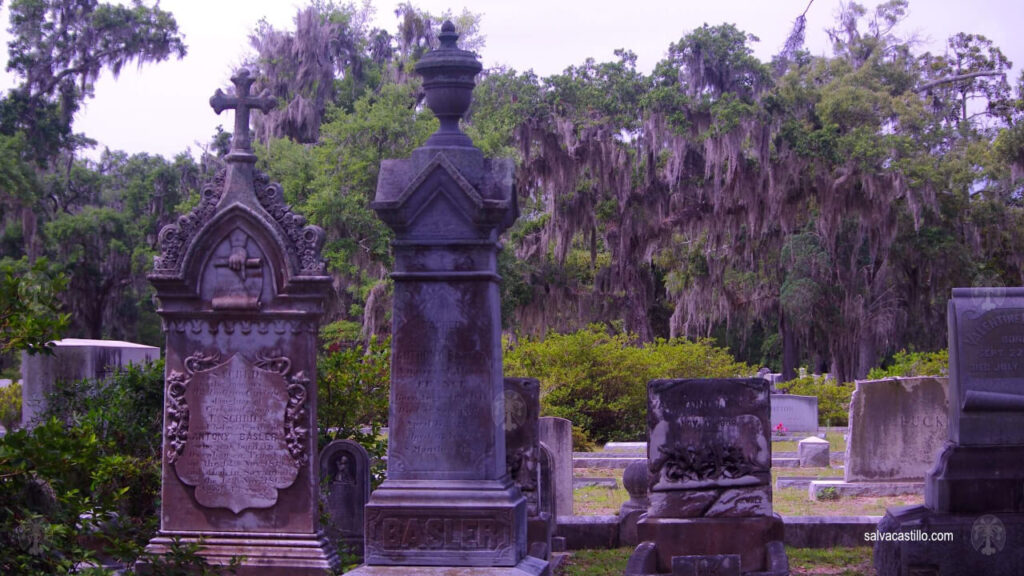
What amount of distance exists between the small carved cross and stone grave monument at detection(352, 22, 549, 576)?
2610mm

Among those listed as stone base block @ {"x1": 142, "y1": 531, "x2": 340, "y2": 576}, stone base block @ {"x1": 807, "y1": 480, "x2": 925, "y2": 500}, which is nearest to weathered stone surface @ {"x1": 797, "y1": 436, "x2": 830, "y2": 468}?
stone base block @ {"x1": 807, "y1": 480, "x2": 925, "y2": 500}

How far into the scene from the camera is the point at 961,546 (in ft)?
27.5

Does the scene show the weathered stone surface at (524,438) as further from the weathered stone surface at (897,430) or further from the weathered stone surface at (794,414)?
the weathered stone surface at (794,414)

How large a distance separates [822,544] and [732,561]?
2645 millimetres

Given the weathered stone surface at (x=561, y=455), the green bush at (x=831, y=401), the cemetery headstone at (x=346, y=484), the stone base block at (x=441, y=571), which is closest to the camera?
the stone base block at (x=441, y=571)

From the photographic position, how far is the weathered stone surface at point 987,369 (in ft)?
28.4

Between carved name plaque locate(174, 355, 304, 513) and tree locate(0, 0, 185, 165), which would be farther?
tree locate(0, 0, 185, 165)

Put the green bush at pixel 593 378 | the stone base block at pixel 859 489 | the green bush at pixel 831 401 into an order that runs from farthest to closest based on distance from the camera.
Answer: the green bush at pixel 831 401
the green bush at pixel 593 378
the stone base block at pixel 859 489

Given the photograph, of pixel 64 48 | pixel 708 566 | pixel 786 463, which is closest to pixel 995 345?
pixel 708 566

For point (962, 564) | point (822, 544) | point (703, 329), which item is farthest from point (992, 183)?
point (962, 564)

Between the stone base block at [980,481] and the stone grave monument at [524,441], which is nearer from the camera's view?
the stone base block at [980,481]

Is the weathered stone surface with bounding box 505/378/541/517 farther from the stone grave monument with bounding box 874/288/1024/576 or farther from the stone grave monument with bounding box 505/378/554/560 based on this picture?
the stone grave monument with bounding box 874/288/1024/576

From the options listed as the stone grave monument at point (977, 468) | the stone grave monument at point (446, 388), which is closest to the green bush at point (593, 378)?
the stone grave monument at point (977, 468)

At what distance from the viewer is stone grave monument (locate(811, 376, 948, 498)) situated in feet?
48.4
